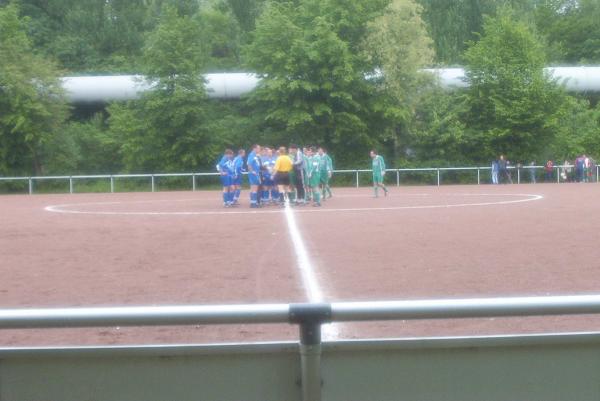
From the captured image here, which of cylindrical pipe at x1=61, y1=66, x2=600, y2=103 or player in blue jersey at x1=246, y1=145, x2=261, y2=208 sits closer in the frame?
player in blue jersey at x1=246, y1=145, x2=261, y2=208

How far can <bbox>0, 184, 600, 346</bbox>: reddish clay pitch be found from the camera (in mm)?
9164

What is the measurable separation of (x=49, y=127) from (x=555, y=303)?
53576 mm

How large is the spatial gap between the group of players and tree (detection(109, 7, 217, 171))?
22.1 m

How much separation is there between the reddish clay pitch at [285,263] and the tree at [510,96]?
1298 inches

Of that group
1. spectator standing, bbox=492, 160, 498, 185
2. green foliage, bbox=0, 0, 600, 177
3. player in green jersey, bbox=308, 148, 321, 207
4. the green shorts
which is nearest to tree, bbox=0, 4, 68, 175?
green foliage, bbox=0, 0, 600, 177

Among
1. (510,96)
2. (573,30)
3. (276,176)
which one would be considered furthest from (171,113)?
(573,30)

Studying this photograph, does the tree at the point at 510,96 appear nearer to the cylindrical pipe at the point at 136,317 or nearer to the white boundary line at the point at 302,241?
the white boundary line at the point at 302,241

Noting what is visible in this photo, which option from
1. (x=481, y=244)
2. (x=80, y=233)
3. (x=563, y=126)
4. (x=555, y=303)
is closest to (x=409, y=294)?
(x=481, y=244)

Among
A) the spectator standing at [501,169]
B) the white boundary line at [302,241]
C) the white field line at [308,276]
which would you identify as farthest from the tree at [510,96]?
the white field line at [308,276]

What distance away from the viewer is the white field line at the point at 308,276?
27.5 ft

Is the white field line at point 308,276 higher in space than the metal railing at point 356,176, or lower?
lower

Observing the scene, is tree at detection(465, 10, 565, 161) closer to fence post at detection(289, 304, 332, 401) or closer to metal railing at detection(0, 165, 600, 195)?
metal railing at detection(0, 165, 600, 195)

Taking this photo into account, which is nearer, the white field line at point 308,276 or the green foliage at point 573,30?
the white field line at point 308,276

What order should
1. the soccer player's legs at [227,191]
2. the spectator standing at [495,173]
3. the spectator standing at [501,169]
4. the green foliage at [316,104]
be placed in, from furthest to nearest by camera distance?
the spectator standing at [501,169], the spectator standing at [495,173], the green foliage at [316,104], the soccer player's legs at [227,191]
